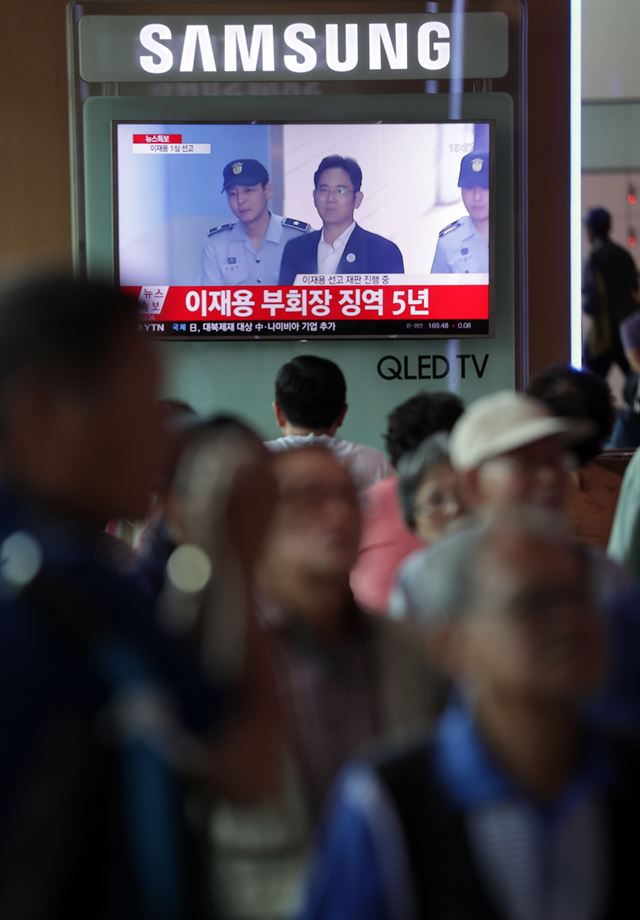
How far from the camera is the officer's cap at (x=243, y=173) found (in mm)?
5609

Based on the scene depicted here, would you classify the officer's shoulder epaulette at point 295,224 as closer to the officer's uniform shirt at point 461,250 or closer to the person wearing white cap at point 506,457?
the officer's uniform shirt at point 461,250

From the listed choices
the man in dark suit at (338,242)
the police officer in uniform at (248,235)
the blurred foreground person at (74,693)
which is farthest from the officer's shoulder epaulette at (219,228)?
the blurred foreground person at (74,693)

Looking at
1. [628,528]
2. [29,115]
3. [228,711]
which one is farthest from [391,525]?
[29,115]

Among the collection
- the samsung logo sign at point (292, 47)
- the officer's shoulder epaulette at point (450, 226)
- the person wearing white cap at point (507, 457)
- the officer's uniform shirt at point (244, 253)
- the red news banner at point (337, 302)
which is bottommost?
the person wearing white cap at point (507, 457)

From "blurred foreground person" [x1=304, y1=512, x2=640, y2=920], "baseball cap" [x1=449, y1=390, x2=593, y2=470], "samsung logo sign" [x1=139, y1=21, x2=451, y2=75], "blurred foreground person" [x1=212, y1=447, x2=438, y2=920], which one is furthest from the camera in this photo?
"samsung logo sign" [x1=139, y1=21, x2=451, y2=75]

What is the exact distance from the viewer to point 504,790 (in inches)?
42.7

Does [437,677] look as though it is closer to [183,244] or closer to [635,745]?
[635,745]

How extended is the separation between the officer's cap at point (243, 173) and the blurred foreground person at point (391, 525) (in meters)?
2.96

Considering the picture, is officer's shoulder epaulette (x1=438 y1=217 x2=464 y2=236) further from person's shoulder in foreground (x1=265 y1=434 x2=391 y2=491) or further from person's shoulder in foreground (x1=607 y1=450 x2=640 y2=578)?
person's shoulder in foreground (x1=607 y1=450 x2=640 y2=578)

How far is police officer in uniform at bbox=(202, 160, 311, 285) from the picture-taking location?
5.62 m

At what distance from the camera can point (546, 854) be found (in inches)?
42.1

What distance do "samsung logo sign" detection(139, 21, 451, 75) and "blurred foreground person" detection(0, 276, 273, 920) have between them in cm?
485

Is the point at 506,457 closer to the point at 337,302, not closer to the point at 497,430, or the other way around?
the point at 497,430

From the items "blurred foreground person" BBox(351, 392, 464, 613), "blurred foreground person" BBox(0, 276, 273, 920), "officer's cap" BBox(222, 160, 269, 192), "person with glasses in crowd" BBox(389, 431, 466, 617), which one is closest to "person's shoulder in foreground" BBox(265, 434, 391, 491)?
"blurred foreground person" BBox(351, 392, 464, 613)
